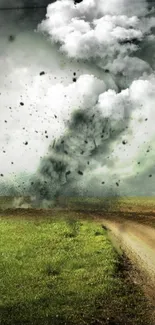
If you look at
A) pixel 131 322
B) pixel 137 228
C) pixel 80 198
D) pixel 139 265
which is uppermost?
pixel 80 198

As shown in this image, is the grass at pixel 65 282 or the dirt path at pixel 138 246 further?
the dirt path at pixel 138 246

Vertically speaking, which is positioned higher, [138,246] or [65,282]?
[138,246]

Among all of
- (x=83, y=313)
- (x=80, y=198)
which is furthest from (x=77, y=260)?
(x=80, y=198)

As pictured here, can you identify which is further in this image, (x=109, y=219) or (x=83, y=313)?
(x=109, y=219)

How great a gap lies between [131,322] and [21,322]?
4239 millimetres

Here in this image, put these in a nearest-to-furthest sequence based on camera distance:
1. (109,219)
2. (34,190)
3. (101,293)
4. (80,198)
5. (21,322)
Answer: (21,322), (101,293), (109,219), (34,190), (80,198)

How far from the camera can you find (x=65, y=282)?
20719 millimetres

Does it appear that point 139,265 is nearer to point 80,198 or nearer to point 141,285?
point 141,285

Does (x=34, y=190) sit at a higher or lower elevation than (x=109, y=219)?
higher

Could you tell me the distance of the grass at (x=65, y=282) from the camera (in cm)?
1716

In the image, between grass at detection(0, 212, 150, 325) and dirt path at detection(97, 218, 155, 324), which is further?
dirt path at detection(97, 218, 155, 324)

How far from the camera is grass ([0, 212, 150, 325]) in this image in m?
Result: 17.2

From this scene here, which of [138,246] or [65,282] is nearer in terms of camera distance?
[65,282]

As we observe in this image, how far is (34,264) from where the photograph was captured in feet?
77.3
